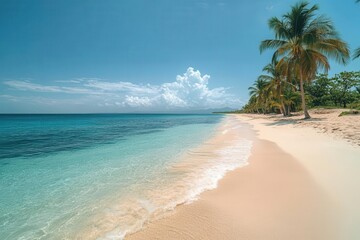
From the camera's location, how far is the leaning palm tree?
17203mm

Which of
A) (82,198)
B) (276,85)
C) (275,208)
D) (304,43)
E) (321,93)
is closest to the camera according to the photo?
(275,208)

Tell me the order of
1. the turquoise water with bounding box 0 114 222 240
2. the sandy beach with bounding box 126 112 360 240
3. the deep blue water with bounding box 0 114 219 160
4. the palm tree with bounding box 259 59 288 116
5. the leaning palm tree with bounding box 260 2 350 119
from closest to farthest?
the sandy beach with bounding box 126 112 360 240
the turquoise water with bounding box 0 114 222 240
the deep blue water with bounding box 0 114 219 160
the leaning palm tree with bounding box 260 2 350 119
the palm tree with bounding box 259 59 288 116

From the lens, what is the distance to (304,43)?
715 inches

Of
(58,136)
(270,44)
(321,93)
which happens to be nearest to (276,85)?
(270,44)

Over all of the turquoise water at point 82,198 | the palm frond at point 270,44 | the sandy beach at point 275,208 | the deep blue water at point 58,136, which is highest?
the palm frond at point 270,44

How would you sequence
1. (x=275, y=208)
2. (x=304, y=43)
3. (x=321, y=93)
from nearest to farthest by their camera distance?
(x=275, y=208) < (x=304, y=43) < (x=321, y=93)

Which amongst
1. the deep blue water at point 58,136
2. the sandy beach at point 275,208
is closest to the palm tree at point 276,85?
the deep blue water at point 58,136

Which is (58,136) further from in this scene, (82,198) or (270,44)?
(270,44)

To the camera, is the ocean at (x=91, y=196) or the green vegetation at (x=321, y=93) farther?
the green vegetation at (x=321, y=93)

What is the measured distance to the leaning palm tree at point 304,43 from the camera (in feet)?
56.4

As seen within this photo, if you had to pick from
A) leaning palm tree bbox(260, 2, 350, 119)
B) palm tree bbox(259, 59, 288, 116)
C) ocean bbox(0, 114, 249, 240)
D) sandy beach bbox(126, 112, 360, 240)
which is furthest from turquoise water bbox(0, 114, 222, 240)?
palm tree bbox(259, 59, 288, 116)

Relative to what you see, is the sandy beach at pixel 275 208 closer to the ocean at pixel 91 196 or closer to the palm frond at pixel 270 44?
the ocean at pixel 91 196

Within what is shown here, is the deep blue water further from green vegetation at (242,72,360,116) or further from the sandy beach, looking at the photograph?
green vegetation at (242,72,360,116)

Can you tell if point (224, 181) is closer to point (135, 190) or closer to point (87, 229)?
point (135, 190)
